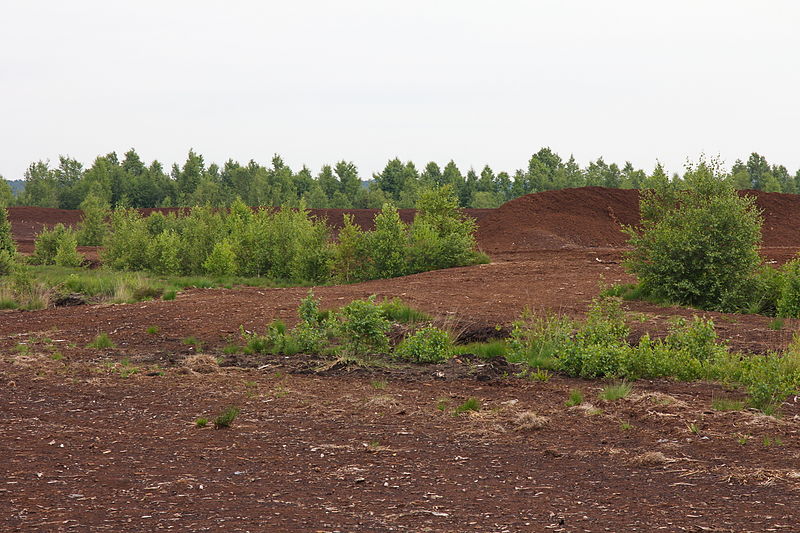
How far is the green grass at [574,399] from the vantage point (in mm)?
8641

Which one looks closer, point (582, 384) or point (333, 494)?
point (333, 494)

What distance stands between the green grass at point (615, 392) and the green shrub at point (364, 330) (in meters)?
3.78

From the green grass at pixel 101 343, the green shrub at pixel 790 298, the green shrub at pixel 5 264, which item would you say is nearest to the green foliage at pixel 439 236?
the green shrub at pixel 790 298

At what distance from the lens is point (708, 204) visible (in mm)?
16844

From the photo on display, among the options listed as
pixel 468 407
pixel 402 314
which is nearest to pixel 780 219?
pixel 402 314

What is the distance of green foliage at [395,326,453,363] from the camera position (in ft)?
37.1

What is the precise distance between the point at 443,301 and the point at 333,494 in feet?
34.8

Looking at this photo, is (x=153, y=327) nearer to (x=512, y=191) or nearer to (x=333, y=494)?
(x=333, y=494)

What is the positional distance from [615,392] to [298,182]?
81035 mm

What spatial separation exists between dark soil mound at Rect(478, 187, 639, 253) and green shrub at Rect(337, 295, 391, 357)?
27097mm

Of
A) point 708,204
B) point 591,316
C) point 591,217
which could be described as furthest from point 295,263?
point 591,217

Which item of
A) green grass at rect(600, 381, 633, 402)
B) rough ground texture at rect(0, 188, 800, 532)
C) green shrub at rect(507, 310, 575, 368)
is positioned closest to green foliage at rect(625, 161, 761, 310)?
rough ground texture at rect(0, 188, 800, 532)

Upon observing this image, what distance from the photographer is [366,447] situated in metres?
7.16

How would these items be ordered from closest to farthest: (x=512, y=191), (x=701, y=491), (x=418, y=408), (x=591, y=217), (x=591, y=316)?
(x=701, y=491)
(x=418, y=408)
(x=591, y=316)
(x=591, y=217)
(x=512, y=191)
